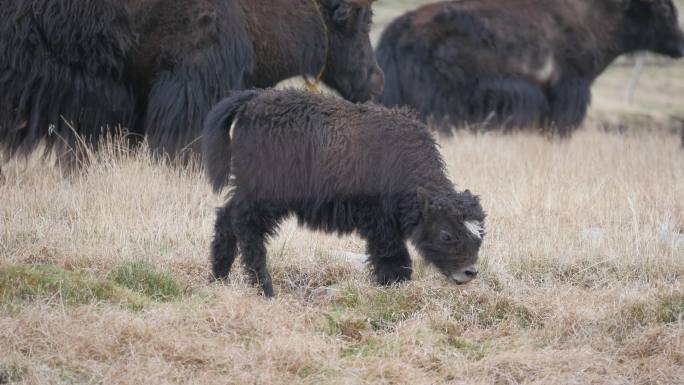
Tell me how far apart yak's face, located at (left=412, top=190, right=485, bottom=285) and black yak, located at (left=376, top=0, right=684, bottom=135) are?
23.3 ft

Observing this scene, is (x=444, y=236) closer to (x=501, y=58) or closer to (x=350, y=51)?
(x=350, y=51)

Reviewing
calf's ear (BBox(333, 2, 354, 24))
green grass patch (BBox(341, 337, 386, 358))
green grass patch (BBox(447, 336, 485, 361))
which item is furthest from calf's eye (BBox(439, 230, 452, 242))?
calf's ear (BBox(333, 2, 354, 24))

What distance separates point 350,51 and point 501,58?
389cm

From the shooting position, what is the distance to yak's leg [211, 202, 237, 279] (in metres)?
6.62

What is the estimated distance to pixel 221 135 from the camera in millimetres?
6684

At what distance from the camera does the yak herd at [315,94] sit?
653cm

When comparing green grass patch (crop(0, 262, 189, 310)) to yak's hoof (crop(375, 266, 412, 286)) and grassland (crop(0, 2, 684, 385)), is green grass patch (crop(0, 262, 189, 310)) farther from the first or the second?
yak's hoof (crop(375, 266, 412, 286))

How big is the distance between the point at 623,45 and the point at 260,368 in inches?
430

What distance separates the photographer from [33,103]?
8.98 m

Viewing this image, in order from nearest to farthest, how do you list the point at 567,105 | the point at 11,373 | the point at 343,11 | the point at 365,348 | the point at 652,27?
the point at 11,373
the point at 365,348
the point at 343,11
the point at 567,105
the point at 652,27

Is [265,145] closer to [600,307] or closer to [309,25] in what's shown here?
[600,307]

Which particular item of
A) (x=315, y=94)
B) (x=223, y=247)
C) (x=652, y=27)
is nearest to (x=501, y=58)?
(x=652, y=27)

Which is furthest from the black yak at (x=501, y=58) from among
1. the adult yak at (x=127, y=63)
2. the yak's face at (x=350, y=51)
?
the adult yak at (x=127, y=63)

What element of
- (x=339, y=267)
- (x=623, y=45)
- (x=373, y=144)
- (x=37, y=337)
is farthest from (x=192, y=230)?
(x=623, y=45)
